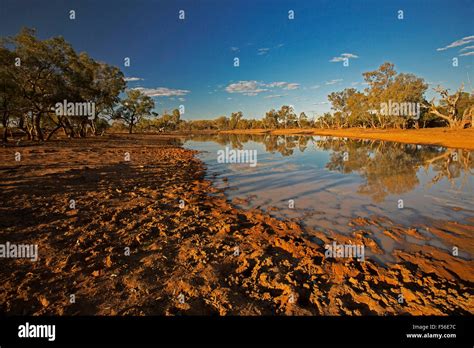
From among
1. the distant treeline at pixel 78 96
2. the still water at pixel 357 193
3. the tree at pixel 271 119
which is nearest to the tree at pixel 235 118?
the tree at pixel 271 119

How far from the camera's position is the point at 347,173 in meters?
13.4

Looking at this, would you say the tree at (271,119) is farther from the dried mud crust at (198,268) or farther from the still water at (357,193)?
the dried mud crust at (198,268)

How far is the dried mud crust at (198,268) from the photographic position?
3.17 meters

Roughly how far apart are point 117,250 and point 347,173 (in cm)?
1333

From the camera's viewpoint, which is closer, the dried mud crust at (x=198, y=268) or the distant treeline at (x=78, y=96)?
the dried mud crust at (x=198, y=268)

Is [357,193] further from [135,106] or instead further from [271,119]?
[271,119]

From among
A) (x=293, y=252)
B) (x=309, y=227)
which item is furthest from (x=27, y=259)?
(x=309, y=227)

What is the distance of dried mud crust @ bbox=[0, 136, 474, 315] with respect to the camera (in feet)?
10.4

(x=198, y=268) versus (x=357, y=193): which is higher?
(x=357, y=193)

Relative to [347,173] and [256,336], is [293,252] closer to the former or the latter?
[256,336]

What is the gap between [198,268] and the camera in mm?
4062

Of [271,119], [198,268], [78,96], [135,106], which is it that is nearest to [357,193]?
[198,268]

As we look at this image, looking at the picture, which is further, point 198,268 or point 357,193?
point 357,193

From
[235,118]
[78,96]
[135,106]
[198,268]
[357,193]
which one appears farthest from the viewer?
[235,118]
